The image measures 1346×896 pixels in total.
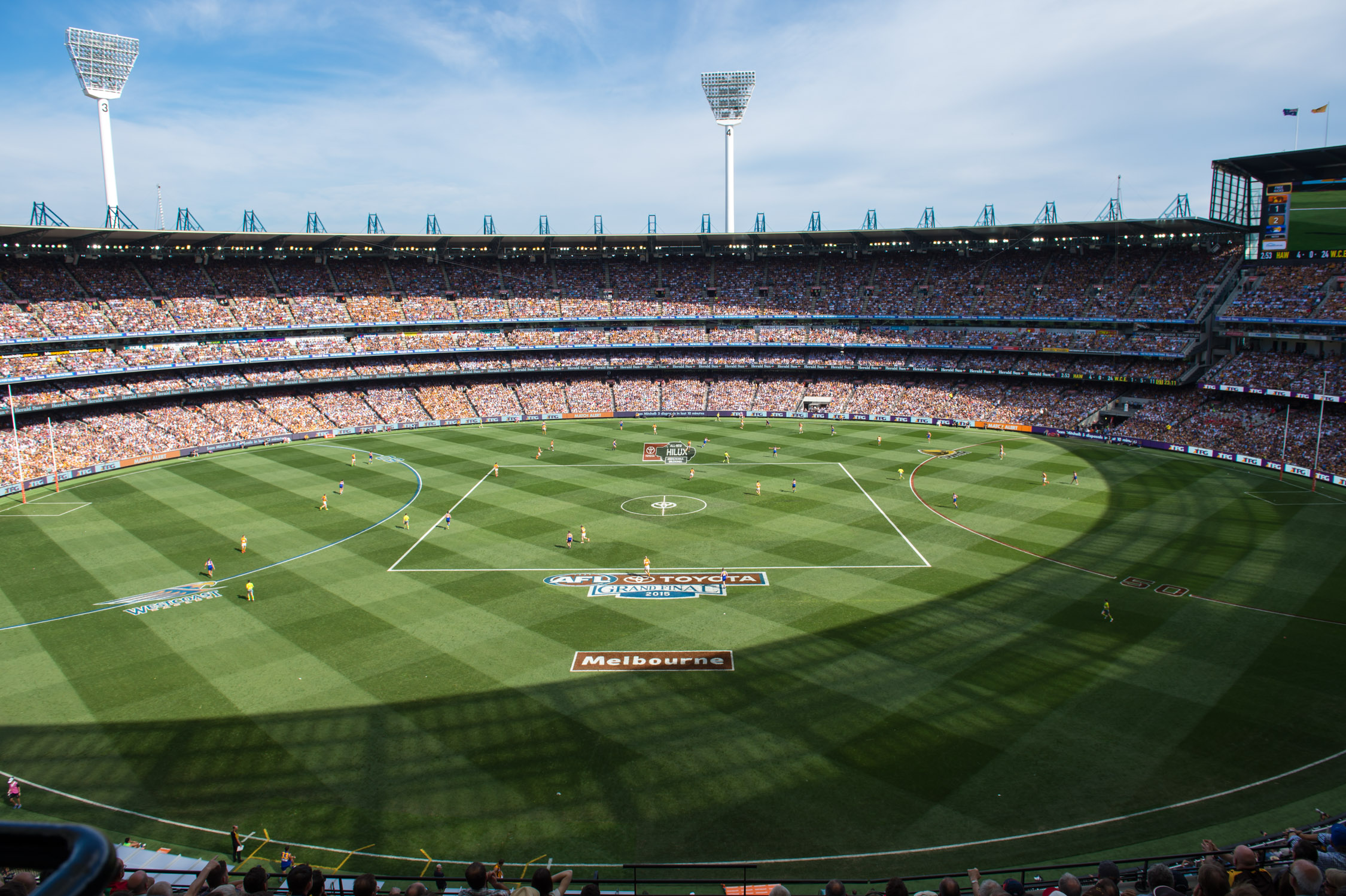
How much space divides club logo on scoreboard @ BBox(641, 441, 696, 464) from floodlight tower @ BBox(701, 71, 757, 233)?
42158mm

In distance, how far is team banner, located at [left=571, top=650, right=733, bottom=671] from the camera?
98.7 feet

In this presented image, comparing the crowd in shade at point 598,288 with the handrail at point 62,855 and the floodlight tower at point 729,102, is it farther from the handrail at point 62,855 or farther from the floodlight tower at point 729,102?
the handrail at point 62,855

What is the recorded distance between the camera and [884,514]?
5034 centimetres

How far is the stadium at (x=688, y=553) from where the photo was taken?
857 inches

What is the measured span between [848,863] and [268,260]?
92802mm

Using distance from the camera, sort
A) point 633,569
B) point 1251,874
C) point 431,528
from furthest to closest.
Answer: point 431,528
point 633,569
point 1251,874

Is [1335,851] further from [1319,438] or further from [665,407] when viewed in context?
[665,407]

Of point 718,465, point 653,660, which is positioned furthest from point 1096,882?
point 718,465

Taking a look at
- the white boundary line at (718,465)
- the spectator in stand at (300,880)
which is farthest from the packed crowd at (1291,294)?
the spectator in stand at (300,880)

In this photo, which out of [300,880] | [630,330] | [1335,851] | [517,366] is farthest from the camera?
[630,330]

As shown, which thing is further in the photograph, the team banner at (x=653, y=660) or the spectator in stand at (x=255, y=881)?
the team banner at (x=653, y=660)

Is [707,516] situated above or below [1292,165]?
below

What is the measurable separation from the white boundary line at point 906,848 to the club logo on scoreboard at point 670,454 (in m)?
47.7

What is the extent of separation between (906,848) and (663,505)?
33724mm
